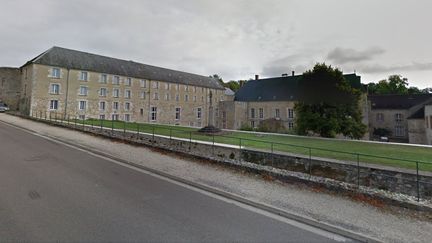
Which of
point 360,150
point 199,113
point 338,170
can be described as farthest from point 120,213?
point 199,113

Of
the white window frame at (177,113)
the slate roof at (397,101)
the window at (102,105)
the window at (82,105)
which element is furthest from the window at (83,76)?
the slate roof at (397,101)

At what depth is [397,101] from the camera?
48.9m

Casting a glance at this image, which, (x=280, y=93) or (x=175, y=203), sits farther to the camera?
(x=280, y=93)

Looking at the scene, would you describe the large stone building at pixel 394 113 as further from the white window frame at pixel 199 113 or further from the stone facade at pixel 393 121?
the white window frame at pixel 199 113

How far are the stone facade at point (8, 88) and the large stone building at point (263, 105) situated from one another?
131 feet

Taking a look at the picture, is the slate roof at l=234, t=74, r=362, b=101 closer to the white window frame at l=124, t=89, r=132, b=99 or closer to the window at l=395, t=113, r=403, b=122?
the window at l=395, t=113, r=403, b=122

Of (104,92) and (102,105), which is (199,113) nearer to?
(104,92)

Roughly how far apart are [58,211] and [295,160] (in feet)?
27.6

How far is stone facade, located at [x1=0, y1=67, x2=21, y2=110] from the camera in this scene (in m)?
44.0

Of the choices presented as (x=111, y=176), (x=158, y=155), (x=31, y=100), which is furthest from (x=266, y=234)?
(x=31, y=100)

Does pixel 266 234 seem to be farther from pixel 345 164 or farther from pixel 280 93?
pixel 280 93

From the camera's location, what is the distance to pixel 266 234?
3824mm

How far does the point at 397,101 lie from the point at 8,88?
79449mm

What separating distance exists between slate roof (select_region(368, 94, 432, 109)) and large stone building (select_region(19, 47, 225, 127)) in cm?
3722
